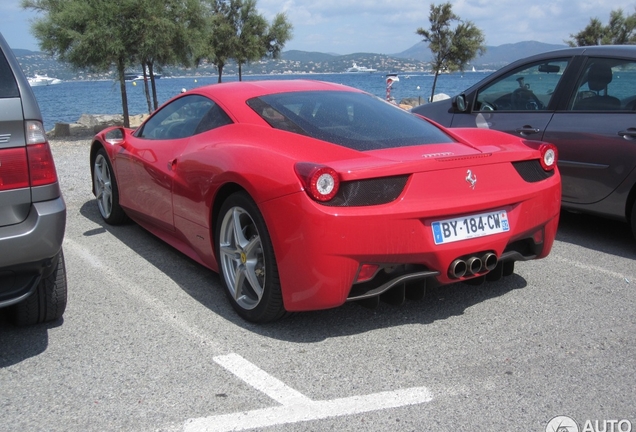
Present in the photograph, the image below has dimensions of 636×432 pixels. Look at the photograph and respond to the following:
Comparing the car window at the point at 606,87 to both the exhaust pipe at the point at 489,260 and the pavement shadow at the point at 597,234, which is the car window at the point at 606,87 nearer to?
the pavement shadow at the point at 597,234

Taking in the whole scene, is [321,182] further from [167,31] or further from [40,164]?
[167,31]

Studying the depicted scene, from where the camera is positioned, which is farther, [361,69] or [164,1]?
[361,69]

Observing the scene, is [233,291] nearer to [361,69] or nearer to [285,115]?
[285,115]

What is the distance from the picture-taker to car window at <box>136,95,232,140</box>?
13.6ft

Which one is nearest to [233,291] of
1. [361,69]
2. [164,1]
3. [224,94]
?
[224,94]

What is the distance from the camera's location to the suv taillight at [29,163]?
2.86 m

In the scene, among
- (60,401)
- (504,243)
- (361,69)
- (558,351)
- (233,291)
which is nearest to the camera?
(60,401)

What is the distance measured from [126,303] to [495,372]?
221cm

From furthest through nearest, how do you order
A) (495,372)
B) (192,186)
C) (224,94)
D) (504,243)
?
(224,94) → (192,186) → (504,243) → (495,372)

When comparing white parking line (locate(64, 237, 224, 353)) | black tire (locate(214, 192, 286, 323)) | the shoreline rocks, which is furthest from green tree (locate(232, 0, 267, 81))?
black tire (locate(214, 192, 286, 323))

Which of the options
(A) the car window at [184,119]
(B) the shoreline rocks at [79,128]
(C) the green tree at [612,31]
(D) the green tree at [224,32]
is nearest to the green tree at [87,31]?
(B) the shoreline rocks at [79,128]

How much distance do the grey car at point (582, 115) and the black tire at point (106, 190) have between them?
3.24 metres

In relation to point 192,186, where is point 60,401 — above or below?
below

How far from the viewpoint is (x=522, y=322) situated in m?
3.51
